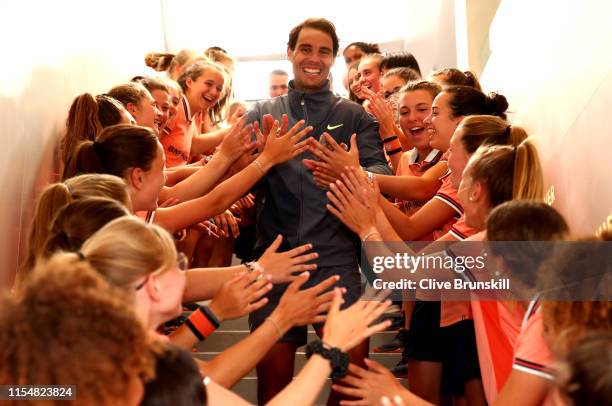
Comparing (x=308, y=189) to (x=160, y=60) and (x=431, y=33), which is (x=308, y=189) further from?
(x=431, y=33)

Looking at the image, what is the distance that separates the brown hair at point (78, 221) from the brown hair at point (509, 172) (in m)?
1.19

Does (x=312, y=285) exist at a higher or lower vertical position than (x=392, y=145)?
lower

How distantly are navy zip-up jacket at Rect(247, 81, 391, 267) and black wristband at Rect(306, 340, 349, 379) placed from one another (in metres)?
1.30

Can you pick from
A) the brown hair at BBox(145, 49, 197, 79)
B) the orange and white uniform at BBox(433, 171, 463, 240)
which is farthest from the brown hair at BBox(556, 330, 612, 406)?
the brown hair at BBox(145, 49, 197, 79)

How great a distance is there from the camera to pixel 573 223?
3.39 meters

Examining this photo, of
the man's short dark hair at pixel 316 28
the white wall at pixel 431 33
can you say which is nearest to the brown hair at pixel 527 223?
the man's short dark hair at pixel 316 28

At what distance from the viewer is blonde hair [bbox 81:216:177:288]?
2.14 m

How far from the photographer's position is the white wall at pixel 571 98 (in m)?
3.01

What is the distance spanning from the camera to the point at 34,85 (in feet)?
13.8

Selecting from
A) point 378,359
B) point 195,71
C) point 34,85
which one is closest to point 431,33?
point 195,71

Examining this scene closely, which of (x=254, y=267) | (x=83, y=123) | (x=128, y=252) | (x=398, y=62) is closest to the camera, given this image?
(x=128, y=252)

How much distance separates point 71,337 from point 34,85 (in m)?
2.76

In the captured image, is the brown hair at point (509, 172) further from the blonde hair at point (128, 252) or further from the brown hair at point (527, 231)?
the blonde hair at point (128, 252)

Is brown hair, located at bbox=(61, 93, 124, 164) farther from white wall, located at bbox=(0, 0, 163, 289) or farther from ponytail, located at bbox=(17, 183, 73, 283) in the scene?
ponytail, located at bbox=(17, 183, 73, 283)
